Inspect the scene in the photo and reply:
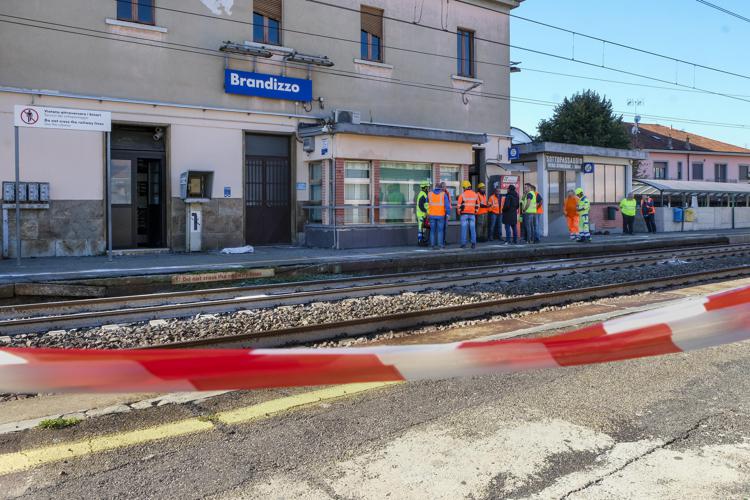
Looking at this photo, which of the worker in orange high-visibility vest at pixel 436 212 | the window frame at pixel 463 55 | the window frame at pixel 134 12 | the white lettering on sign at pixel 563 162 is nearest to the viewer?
the window frame at pixel 134 12

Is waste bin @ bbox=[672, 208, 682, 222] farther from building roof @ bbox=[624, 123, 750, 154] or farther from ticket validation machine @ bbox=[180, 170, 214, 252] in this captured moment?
building roof @ bbox=[624, 123, 750, 154]

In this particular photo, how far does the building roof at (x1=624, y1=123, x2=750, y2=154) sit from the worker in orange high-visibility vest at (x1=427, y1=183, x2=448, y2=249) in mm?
41550

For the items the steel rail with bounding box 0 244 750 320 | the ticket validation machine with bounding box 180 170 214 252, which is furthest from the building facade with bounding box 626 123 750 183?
the ticket validation machine with bounding box 180 170 214 252

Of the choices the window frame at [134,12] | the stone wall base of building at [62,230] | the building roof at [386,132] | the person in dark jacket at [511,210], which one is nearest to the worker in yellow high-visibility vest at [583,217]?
the person in dark jacket at [511,210]

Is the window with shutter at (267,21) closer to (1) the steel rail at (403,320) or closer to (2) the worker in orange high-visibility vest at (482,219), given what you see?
(2) the worker in orange high-visibility vest at (482,219)

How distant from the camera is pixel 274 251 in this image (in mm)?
16734

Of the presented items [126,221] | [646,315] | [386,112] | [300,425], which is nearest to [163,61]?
[126,221]

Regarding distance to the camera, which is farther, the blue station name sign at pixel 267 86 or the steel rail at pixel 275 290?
the blue station name sign at pixel 267 86

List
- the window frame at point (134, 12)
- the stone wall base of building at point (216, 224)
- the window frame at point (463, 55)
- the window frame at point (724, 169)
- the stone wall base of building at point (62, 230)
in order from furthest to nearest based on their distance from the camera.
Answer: the window frame at point (724, 169) → the window frame at point (463, 55) → the stone wall base of building at point (216, 224) → the window frame at point (134, 12) → the stone wall base of building at point (62, 230)

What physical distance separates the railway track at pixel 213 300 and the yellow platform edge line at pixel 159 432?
3990mm

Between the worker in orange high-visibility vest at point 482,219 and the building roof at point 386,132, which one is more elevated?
the building roof at point 386,132

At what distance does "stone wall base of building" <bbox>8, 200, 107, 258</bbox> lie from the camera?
14.5m

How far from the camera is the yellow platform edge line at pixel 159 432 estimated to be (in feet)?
11.9

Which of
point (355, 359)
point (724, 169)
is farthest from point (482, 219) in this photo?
point (724, 169)
